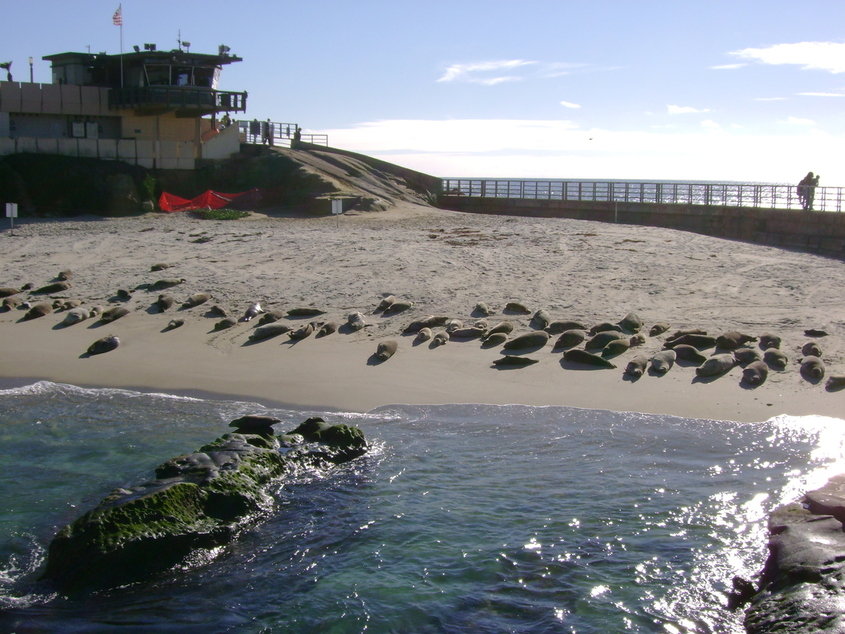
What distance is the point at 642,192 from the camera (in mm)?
29312

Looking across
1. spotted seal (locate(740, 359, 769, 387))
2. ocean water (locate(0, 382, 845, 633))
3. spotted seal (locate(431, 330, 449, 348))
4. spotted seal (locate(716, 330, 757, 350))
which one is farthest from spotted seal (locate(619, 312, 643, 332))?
ocean water (locate(0, 382, 845, 633))

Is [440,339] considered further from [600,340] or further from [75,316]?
[75,316]

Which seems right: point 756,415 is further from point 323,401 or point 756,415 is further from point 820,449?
point 323,401

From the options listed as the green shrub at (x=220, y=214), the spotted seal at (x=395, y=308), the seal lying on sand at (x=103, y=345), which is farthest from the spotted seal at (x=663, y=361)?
the green shrub at (x=220, y=214)

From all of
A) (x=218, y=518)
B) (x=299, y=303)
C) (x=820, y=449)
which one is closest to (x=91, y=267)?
(x=299, y=303)

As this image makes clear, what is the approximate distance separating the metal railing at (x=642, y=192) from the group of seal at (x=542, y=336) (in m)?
14.5

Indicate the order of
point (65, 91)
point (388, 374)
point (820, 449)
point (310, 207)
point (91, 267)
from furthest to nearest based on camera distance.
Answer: point (65, 91)
point (310, 207)
point (91, 267)
point (388, 374)
point (820, 449)

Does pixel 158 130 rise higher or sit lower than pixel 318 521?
higher

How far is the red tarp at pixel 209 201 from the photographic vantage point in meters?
27.5

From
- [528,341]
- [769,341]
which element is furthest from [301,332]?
[769,341]

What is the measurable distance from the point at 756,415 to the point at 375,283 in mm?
7458

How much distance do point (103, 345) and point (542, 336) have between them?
20.7 ft

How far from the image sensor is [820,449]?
27.7ft

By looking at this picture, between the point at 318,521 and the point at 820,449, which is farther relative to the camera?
the point at 820,449
